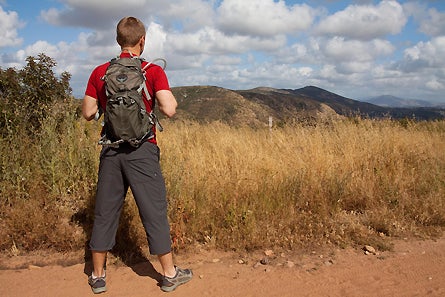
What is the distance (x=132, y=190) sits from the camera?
2.93 meters

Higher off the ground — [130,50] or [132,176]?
[130,50]

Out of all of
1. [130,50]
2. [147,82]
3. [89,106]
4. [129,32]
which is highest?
[129,32]

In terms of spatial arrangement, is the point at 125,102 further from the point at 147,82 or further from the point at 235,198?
the point at 235,198

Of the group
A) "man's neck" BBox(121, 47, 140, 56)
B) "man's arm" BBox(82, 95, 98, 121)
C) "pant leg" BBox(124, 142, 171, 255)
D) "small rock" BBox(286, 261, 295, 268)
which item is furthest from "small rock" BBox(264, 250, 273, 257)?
"man's neck" BBox(121, 47, 140, 56)

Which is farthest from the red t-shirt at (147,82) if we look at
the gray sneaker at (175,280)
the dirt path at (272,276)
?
the dirt path at (272,276)

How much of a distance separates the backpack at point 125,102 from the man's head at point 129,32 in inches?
5.8

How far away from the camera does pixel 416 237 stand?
416 cm

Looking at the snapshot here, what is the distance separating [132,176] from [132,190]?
14 cm

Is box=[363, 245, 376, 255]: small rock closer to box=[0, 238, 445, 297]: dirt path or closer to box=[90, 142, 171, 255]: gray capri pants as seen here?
box=[0, 238, 445, 297]: dirt path

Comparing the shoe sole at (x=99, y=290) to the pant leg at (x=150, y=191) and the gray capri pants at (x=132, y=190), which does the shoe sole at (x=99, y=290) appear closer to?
the gray capri pants at (x=132, y=190)

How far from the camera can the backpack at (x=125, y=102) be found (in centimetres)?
262

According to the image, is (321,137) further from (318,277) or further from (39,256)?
(39,256)

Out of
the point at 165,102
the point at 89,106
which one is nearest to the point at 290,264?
the point at 165,102

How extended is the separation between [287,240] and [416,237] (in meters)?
1.57
